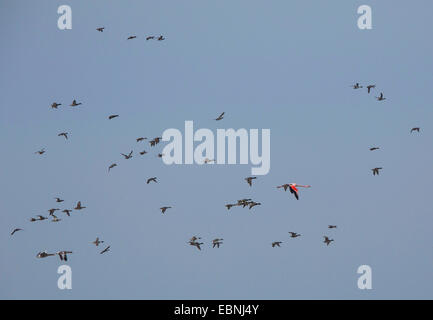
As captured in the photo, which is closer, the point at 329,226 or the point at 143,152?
the point at 143,152
